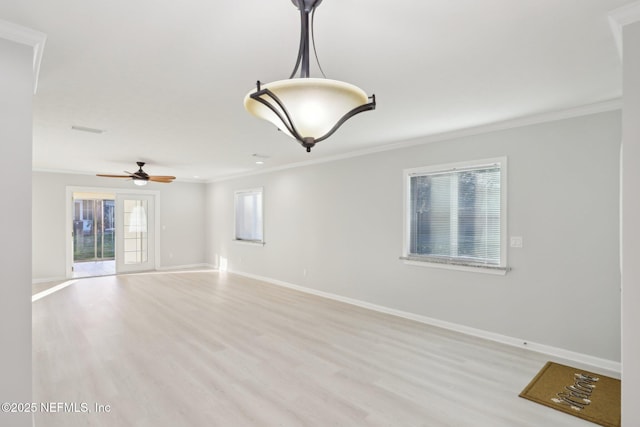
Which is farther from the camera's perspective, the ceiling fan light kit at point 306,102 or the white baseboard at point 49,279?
the white baseboard at point 49,279

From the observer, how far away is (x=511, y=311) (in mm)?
3742

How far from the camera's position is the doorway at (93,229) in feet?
34.7

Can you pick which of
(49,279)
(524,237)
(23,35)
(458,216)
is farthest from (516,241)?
(49,279)

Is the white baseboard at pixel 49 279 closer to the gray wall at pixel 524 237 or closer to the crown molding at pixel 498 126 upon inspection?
the gray wall at pixel 524 237

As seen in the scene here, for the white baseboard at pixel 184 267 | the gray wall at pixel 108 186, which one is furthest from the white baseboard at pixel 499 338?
the gray wall at pixel 108 186

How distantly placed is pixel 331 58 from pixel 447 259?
309cm

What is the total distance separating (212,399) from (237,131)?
2.89 metres

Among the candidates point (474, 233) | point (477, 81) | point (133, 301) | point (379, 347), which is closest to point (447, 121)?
point (477, 81)

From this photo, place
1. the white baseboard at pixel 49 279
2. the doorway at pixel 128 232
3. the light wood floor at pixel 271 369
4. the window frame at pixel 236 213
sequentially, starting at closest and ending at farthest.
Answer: the light wood floor at pixel 271 369 < the white baseboard at pixel 49 279 < the window frame at pixel 236 213 < the doorway at pixel 128 232

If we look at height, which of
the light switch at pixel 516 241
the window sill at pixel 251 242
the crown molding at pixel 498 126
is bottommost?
the window sill at pixel 251 242

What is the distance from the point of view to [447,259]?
431 centimetres

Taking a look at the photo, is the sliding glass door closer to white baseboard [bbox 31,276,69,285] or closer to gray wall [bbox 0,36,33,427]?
Answer: white baseboard [bbox 31,276,69,285]

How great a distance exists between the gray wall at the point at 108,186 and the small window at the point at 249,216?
6.00ft

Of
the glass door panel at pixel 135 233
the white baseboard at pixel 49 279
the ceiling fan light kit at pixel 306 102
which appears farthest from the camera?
the glass door panel at pixel 135 233
